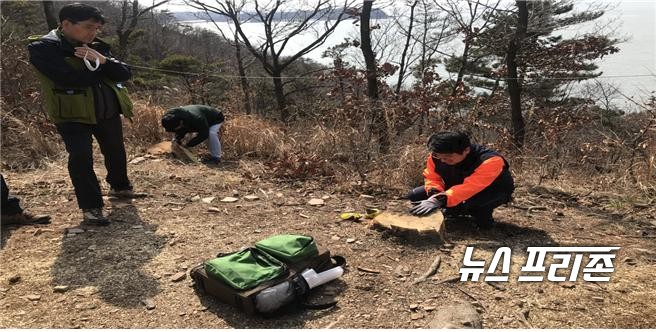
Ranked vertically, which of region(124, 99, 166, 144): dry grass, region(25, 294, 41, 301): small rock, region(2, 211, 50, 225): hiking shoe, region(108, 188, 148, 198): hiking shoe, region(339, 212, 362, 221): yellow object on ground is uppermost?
region(124, 99, 166, 144): dry grass

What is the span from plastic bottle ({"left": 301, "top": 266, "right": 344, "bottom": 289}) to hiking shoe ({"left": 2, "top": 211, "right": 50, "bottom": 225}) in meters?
2.13

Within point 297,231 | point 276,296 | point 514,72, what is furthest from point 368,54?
point 276,296

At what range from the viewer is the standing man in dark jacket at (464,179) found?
310 centimetres

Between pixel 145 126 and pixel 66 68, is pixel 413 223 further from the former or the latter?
pixel 145 126

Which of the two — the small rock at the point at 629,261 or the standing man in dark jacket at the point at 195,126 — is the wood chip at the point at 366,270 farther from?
the standing man in dark jacket at the point at 195,126

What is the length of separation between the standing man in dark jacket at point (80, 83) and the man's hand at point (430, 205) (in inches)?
84.4

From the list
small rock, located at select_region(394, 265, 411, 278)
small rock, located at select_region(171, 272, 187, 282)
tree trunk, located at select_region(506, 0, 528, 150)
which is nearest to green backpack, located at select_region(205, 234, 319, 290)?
small rock, located at select_region(171, 272, 187, 282)

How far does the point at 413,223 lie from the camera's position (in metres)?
3.17

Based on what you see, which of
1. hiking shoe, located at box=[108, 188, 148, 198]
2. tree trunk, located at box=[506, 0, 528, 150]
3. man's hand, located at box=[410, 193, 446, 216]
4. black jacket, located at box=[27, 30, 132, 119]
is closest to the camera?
black jacket, located at box=[27, 30, 132, 119]

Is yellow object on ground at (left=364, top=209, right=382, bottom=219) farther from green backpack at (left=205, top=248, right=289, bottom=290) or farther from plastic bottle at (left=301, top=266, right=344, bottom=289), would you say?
green backpack at (left=205, top=248, right=289, bottom=290)

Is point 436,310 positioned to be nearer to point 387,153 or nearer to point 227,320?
point 227,320

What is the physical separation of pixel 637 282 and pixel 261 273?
200 cm

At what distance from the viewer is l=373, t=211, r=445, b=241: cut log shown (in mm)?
3055

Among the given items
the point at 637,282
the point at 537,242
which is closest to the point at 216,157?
the point at 537,242
